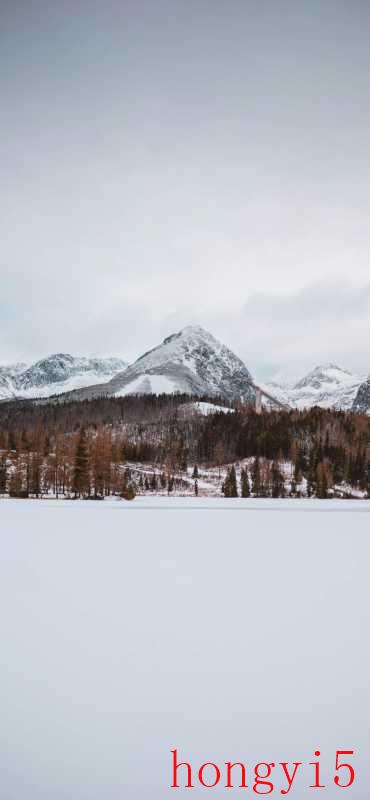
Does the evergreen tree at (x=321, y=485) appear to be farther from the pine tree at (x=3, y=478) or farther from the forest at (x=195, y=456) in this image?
the pine tree at (x=3, y=478)

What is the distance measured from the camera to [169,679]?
255 inches

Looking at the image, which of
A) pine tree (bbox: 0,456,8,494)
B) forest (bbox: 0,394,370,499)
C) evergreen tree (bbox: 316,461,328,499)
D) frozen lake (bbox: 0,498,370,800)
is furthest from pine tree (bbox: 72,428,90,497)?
frozen lake (bbox: 0,498,370,800)

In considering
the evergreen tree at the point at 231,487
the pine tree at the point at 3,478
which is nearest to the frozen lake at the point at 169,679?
the pine tree at the point at 3,478

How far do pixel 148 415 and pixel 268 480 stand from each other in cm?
9569

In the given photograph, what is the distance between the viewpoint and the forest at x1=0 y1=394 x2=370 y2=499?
87.6m

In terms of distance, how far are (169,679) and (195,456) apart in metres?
141

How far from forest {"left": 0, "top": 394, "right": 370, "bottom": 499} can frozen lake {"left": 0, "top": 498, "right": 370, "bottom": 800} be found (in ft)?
234

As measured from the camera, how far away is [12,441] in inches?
4402

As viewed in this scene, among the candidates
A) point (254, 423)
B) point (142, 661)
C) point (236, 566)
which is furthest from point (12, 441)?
point (142, 661)

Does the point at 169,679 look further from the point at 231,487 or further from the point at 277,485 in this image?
the point at 277,485

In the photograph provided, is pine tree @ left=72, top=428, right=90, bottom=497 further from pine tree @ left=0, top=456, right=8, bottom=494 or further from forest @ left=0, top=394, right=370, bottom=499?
pine tree @ left=0, top=456, right=8, bottom=494

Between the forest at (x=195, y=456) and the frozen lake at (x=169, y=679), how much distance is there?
71.2 metres

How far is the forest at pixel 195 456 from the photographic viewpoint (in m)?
87.6

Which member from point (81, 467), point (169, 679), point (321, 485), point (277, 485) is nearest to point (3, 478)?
point (81, 467)
